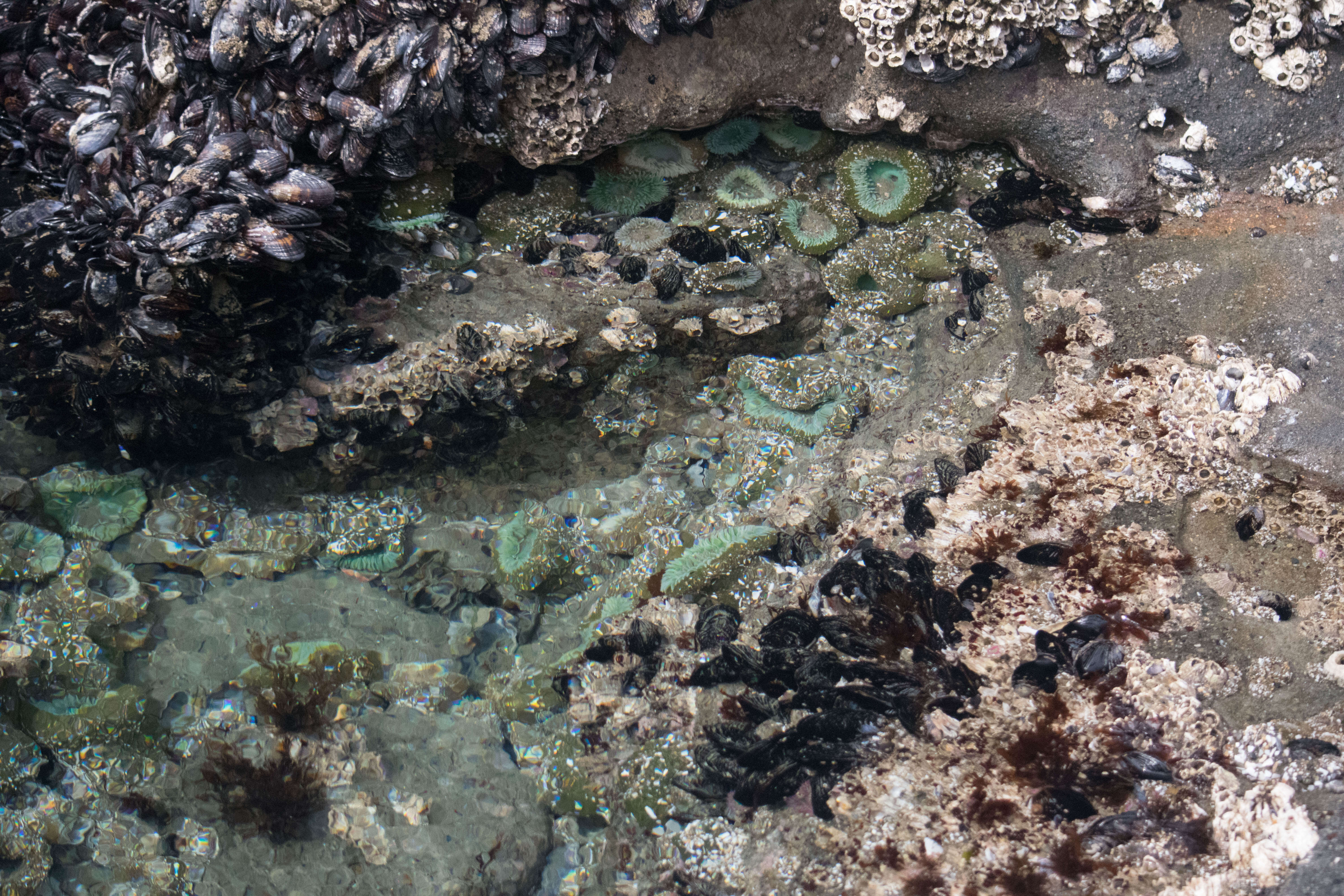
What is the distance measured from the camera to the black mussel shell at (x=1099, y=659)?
2.95 metres

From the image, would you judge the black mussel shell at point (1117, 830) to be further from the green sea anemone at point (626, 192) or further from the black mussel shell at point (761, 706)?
the green sea anemone at point (626, 192)

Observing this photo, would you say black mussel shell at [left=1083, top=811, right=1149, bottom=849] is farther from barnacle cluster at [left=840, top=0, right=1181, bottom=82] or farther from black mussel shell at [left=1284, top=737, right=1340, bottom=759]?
barnacle cluster at [left=840, top=0, right=1181, bottom=82]

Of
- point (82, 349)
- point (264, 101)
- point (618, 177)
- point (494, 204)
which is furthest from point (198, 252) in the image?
point (618, 177)

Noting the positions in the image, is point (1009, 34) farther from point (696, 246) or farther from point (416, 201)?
point (416, 201)

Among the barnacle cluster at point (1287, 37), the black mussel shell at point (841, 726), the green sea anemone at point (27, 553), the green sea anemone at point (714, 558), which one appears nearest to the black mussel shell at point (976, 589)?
the black mussel shell at point (841, 726)

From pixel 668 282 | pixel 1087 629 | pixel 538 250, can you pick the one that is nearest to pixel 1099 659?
pixel 1087 629

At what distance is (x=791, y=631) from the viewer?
135 inches

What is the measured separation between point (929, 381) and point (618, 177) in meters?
1.94

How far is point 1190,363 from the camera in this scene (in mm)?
3342

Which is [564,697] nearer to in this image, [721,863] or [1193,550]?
[721,863]

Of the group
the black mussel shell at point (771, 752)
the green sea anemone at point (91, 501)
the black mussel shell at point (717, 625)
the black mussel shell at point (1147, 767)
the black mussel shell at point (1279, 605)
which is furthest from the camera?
the green sea anemone at point (91, 501)

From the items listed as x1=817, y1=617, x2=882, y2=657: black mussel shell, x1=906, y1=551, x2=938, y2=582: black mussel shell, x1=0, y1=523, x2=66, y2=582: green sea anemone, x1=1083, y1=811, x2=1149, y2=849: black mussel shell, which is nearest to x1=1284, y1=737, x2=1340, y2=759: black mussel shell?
x1=1083, y1=811, x2=1149, y2=849: black mussel shell

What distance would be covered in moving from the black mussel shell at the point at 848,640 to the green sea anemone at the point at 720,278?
5.79 feet

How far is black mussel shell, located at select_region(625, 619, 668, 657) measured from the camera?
3.60 metres
